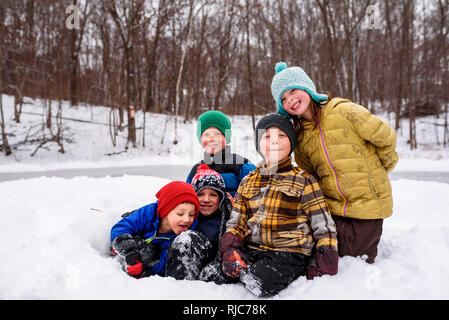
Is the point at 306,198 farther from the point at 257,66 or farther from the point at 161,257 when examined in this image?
the point at 257,66

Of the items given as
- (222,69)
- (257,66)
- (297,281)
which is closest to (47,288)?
(297,281)

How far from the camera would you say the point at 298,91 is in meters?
1.99

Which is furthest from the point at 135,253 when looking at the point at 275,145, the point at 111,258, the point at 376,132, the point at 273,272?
the point at 376,132

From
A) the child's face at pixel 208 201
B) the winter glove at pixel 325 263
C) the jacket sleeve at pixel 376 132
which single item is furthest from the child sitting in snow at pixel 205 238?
the jacket sleeve at pixel 376 132

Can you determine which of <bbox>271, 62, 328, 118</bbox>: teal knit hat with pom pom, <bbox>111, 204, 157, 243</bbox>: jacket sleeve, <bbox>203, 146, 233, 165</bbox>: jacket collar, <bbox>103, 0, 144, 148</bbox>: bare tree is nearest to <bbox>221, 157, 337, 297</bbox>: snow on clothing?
<bbox>271, 62, 328, 118</bbox>: teal knit hat with pom pom

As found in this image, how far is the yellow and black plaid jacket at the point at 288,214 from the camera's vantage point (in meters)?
1.78

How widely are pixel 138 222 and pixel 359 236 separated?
70.2 inches

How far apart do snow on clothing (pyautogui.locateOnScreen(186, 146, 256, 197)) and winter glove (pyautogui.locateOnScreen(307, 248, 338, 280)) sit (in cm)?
126

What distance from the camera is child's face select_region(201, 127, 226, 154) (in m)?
2.84

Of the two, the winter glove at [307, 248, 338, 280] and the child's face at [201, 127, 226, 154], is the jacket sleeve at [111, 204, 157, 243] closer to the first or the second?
the child's face at [201, 127, 226, 154]

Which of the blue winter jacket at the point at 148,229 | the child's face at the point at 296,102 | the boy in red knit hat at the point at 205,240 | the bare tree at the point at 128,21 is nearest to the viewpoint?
the boy in red knit hat at the point at 205,240

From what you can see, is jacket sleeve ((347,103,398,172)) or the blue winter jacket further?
the blue winter jacket

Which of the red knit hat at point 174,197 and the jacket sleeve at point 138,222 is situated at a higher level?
the red knit hat at point 174,197

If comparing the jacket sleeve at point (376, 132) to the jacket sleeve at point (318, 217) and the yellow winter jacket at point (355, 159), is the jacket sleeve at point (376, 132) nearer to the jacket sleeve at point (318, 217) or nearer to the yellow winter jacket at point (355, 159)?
the yellow winter jacket at point (355, 159)
